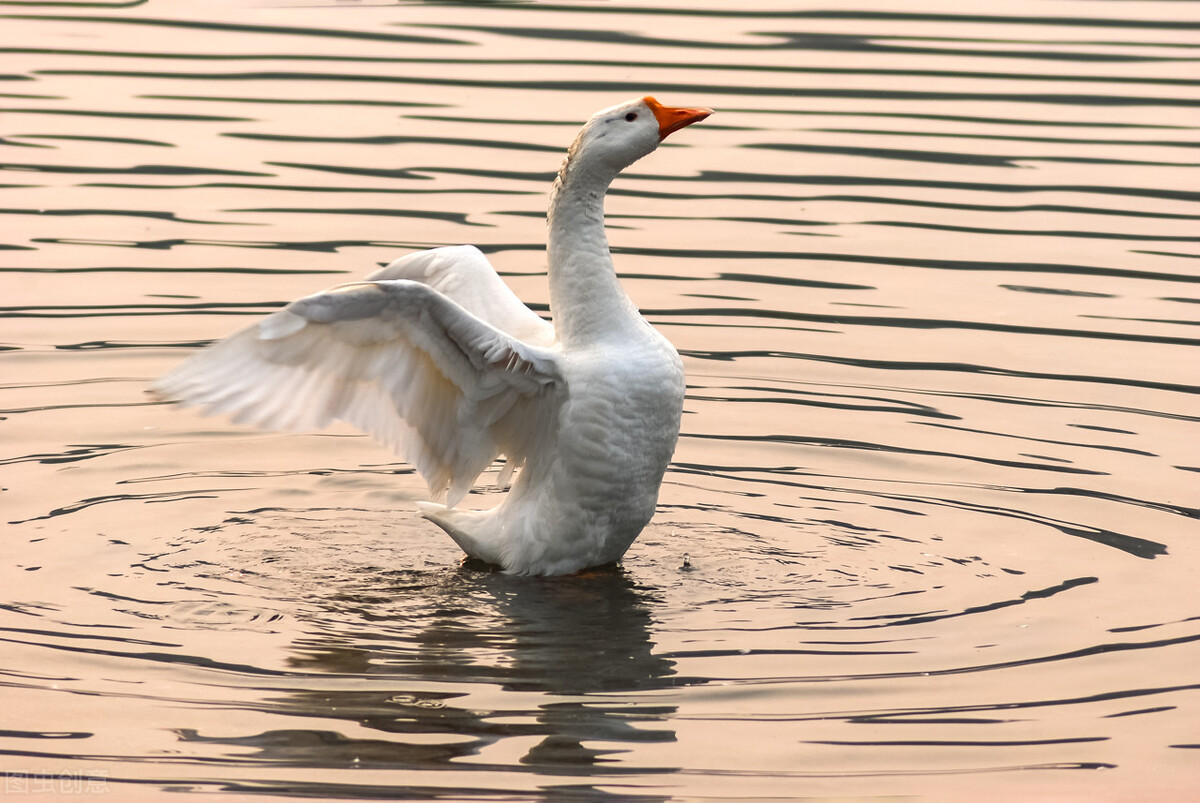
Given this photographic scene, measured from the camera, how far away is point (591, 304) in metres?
8.04

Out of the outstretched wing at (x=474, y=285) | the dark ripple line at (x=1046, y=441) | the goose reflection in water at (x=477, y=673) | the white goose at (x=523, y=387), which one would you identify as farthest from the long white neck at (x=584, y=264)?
the dark ripple line at (x=1046, y=441)

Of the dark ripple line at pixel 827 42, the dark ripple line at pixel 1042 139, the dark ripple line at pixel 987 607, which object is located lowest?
the dark ripple line at pixel 987 607

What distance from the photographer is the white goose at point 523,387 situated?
755 centimetres

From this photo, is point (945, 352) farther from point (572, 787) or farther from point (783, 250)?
point (572, 787)

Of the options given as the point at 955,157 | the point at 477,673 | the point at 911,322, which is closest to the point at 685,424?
the point at 911,322

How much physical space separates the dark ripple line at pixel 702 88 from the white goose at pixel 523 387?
25.9 ft

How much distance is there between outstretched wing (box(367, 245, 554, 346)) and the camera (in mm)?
8805

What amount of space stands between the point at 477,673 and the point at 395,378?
1.40m

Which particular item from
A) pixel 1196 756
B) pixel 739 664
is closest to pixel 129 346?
pixel 739 664

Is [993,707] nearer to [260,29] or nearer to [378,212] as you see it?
[378,212]

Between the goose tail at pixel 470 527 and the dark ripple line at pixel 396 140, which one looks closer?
the goose tail at pixel 470 527

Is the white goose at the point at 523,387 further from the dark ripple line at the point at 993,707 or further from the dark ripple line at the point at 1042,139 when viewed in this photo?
the dark ripple line at the point at 1042,139

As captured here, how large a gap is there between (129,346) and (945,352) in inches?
192

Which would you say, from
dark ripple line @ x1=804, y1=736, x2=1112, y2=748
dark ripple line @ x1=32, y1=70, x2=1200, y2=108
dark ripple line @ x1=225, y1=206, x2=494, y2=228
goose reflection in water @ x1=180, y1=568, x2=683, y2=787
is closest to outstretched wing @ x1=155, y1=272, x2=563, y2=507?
goose reflection in water @ x1=180, y1=568, x2=683, y2=787
